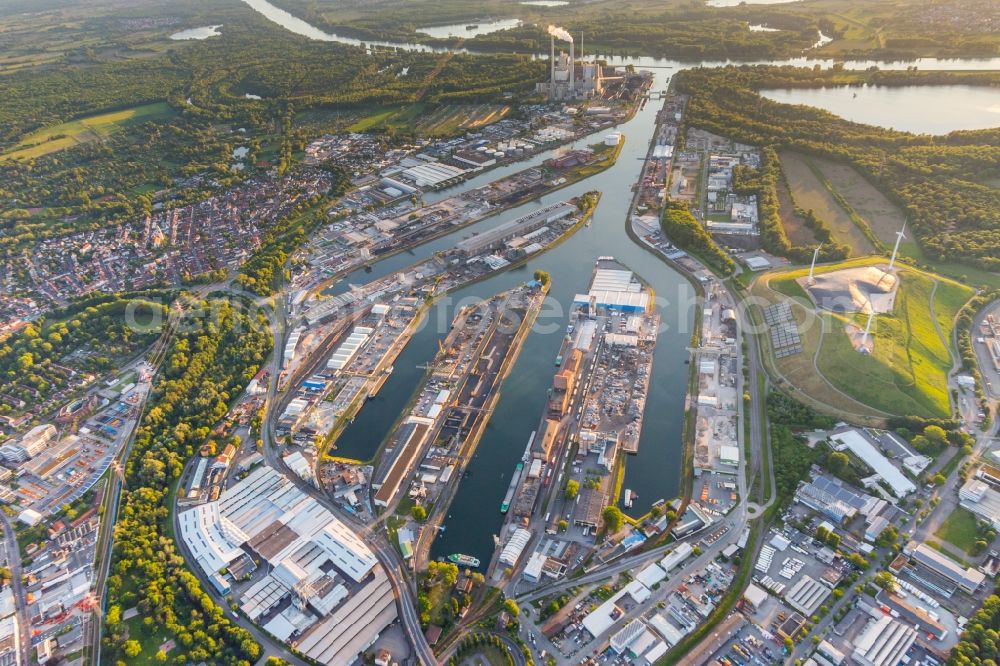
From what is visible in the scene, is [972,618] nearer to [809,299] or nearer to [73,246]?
[809,299]

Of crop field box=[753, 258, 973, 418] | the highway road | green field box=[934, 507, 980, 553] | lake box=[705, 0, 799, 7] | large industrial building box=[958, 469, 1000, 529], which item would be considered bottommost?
the highway road

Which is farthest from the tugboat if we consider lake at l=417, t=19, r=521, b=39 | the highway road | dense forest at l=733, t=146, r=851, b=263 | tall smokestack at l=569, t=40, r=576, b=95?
lake at l=417, t=19, r=521, b=39

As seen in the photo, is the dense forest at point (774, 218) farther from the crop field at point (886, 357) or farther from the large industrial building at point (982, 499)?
the large industrial building at point (982, 499)

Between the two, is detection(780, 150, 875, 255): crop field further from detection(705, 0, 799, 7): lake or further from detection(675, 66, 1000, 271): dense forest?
detection(705, 0, 799, 7): lake

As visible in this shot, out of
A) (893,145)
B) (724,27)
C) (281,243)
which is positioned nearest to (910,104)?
(893,145)

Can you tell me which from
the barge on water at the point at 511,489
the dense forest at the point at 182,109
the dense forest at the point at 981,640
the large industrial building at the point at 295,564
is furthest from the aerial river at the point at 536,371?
the dense forest at the point at 182,109

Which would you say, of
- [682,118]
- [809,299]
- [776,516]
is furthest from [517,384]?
[682,118]

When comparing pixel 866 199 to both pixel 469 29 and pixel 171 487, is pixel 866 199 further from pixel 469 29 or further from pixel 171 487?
pixel 469 29
